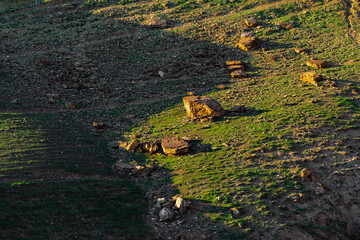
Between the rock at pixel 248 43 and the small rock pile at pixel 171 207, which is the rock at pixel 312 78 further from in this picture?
the small rock pile at pixel 171 207

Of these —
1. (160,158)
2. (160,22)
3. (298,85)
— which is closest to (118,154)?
(160,158)

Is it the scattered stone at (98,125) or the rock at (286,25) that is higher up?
the rock at (286,25)

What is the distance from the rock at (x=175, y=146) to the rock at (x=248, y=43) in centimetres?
1989

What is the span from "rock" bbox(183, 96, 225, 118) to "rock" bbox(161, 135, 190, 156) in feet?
15.0

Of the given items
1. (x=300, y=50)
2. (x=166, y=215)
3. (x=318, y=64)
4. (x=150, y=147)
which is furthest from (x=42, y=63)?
(x=318, y=64)

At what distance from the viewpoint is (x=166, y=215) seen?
59.1ft

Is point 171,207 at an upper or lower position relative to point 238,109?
lower

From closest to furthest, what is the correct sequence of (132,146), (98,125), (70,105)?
(132,146), (98,125), (70,105)

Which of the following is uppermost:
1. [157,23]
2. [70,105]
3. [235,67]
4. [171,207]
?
[157,23]

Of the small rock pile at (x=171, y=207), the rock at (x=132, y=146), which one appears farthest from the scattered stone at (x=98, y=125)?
the small rock pile at (x=171, y=207)

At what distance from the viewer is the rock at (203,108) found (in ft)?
92.1

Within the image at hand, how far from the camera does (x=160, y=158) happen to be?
939 inches

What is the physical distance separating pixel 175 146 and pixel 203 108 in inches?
227

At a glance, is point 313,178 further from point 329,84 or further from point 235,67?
point 235,67
